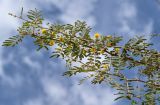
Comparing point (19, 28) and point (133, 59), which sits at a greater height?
point (19, 28)

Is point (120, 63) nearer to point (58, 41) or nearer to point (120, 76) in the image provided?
point (120, 76)

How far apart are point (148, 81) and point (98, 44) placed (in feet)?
2.41

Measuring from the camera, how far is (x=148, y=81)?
5.22 meters

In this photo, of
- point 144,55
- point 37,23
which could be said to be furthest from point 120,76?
point 37,23

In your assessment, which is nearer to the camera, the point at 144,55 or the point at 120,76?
the point at 120,76

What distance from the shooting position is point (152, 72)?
5.30 metres

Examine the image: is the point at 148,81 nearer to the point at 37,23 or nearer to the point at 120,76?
the point at 120,76

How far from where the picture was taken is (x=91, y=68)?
508 cm

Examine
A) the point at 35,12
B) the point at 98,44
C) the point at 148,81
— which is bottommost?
the point at 148,81

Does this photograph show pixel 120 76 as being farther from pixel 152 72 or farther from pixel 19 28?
pixel 19 28

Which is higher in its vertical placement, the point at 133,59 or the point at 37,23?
the point at 37,23

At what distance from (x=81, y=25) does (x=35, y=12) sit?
0.59 meters

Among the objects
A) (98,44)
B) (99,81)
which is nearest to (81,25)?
(98,44)

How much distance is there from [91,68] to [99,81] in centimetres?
17
